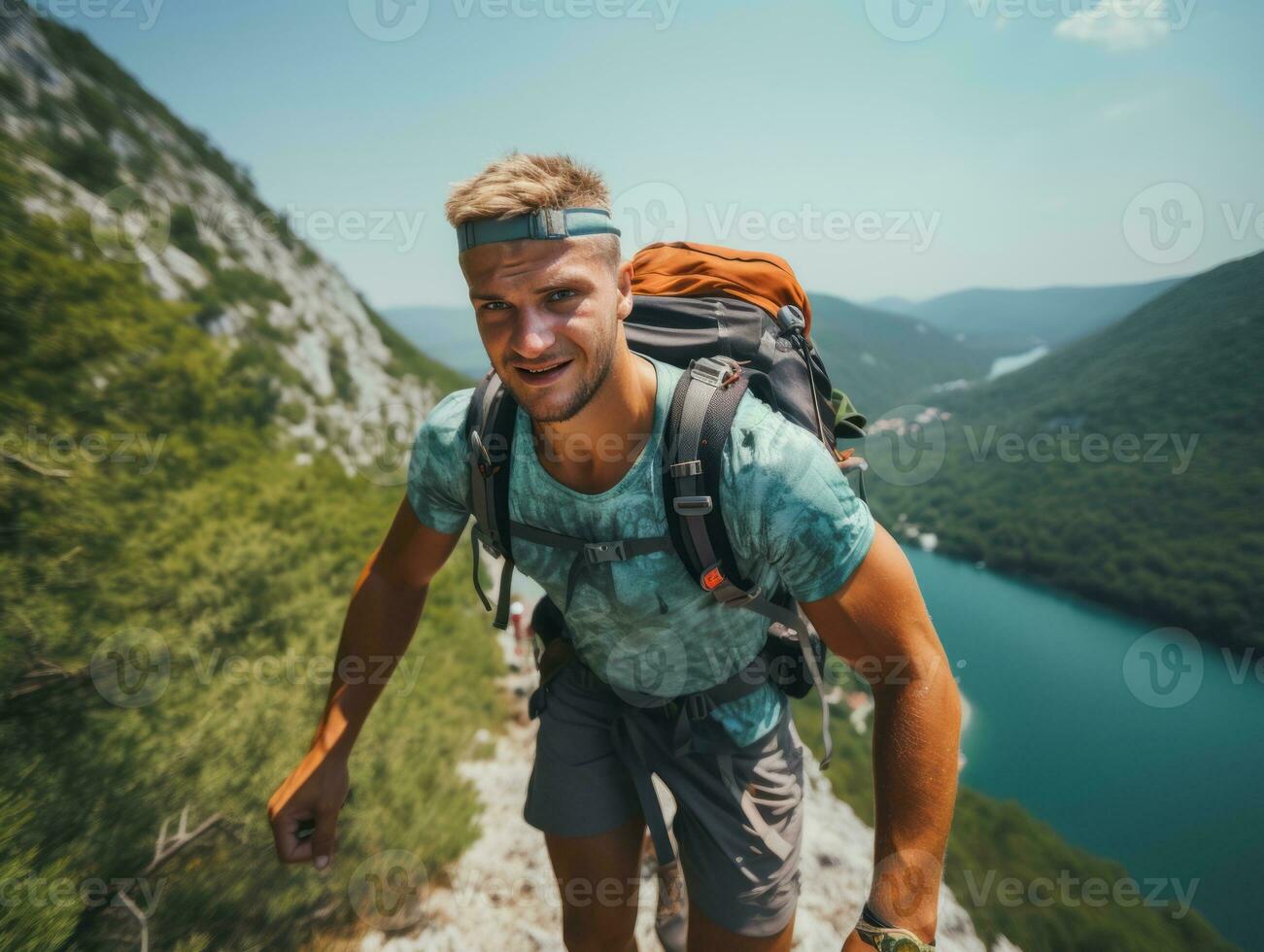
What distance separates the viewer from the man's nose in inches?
70.3

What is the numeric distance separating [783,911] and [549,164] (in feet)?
9.95

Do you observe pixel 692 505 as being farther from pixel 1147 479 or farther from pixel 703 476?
pixel 1147 479

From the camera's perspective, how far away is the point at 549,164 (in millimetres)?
1979

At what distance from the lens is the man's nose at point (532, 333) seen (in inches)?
70.3

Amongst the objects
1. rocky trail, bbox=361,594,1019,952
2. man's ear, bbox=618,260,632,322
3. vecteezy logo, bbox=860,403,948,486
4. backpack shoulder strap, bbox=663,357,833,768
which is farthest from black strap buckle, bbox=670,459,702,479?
vecteezy logo, bbox=860,403,948,486

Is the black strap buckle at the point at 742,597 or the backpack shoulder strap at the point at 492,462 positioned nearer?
the black strap buckle at the point at 742,597

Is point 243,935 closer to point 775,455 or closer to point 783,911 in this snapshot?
point 783,911

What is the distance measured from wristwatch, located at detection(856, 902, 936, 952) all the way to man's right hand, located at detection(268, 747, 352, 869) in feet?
6.22

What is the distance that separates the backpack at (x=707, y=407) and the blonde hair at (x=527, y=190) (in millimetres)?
469

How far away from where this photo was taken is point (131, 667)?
5148mm
